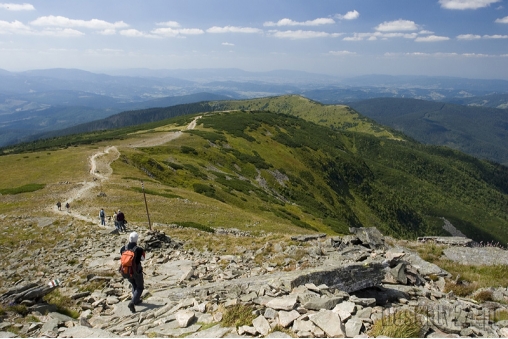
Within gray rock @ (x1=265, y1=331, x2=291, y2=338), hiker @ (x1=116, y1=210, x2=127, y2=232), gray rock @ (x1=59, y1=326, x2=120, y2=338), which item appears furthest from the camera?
hiker @ (x1=116, y1=210, x2=127, y2=232)

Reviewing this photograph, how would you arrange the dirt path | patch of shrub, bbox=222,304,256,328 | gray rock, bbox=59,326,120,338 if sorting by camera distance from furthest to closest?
the dirt path < gray rock, bbox=59,326,120,338 < patch of shrub, bbox=222,304,256,328

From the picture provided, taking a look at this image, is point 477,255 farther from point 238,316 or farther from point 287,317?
point 238,316

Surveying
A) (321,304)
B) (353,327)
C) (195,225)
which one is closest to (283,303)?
(321,304)

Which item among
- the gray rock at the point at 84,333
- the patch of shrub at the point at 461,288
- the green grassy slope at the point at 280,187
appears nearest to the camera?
the gray rock at the point at 84,333

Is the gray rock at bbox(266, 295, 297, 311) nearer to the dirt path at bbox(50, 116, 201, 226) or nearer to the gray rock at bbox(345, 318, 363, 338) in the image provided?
the gray rock at bbox(345, 318, 363, 338)

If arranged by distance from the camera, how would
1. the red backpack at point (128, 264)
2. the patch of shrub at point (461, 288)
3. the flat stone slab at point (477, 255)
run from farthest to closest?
the flat stone slab at point (477, 255) < the patch of shrub at point (461, 288) < the red backpack at point (128, 264)

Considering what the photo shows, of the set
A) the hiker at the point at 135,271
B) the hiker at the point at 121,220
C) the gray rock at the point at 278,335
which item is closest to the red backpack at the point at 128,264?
the hiker at the point at 135,271

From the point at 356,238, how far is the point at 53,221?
26.8 m

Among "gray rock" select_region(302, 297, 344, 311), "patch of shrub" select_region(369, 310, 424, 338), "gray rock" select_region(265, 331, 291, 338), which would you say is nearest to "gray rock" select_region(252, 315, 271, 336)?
"gray rock" select_region(265, 331, 291, 338)

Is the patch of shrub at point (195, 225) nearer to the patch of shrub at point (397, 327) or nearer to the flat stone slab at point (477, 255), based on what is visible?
the flat stone slab at point (477, 255)

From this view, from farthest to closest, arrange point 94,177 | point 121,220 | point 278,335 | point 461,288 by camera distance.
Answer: point 94,177
point 121,220
point 461,288
point 278,335

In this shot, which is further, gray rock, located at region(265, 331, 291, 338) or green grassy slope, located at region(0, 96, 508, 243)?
green grassy slope, located at region(0, 96, 508, 243)

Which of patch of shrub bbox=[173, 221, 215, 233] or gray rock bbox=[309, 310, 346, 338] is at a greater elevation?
gray rock bbox=[309, 310, 346, 338]

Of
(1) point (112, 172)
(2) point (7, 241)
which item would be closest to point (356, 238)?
(2) point (7, 241)
